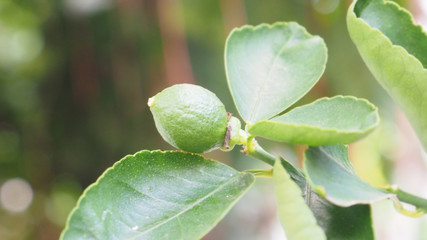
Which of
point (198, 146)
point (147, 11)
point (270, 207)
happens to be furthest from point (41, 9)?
point (198, 146)

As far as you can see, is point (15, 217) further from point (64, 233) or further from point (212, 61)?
point (64, 233)

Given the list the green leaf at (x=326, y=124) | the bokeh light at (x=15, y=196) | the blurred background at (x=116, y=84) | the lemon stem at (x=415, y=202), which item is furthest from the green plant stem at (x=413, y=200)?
the bokeh light at (x=15, y=196)

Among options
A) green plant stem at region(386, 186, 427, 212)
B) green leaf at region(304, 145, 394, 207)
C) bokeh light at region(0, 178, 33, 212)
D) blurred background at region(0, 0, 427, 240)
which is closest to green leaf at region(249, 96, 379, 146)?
green leaf at region(304, 145, 394, 207)

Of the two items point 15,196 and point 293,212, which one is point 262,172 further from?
point 15,196

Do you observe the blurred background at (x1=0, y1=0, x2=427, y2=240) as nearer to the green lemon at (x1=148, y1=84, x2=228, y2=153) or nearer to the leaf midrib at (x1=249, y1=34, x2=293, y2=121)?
the leaf midrib at (x1=249, y1=34, x2=293, y2=121)

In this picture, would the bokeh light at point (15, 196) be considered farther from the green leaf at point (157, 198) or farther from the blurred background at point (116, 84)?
the green leaf at point (157, 198)

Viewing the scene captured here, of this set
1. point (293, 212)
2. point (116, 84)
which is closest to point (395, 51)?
point (293, 212)
